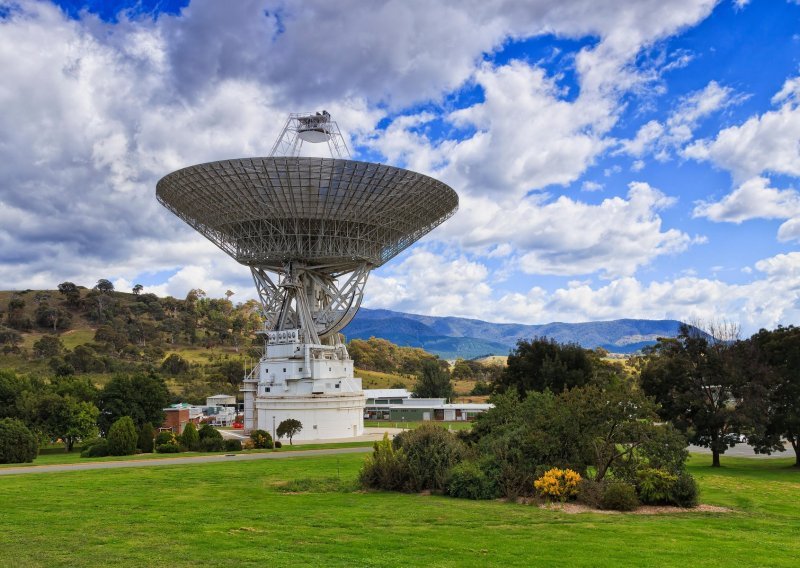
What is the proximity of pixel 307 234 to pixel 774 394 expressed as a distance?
3379 cm

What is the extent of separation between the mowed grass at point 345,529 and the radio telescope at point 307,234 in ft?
92.9

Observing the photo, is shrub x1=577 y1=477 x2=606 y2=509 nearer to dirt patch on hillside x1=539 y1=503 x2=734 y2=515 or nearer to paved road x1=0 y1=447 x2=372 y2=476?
dirt patch on hillside x1=539 y1=503 x2=734 y2=515

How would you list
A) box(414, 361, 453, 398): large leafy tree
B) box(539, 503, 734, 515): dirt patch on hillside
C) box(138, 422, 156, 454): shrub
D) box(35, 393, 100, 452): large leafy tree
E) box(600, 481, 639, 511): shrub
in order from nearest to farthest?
box(539, 503, 734, 515): dirt patch on hillside → box(600, 481, 639, 511): shrub → box(138, 422, 156, 454): shrub → box(35, 393, 100, 452): large leafy tree → box(414, 361, 453, 398): large leafy tree

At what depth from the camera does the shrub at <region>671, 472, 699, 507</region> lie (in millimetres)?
19625

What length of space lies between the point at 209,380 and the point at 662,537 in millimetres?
93118

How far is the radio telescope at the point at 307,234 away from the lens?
1922 inches

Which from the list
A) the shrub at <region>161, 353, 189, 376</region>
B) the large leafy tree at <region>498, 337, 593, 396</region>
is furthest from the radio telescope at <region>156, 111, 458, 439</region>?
the shrub at <region>161, 353, 189, 376</region>

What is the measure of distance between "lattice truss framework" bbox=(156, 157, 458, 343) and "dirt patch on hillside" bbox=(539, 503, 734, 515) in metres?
33.2

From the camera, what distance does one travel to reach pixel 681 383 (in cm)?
3728

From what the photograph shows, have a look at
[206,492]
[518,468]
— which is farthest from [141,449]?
[518,468]

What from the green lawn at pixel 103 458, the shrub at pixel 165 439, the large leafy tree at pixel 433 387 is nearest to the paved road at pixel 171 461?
the green lawn at pixel 103 458

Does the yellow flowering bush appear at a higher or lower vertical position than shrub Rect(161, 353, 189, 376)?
lower

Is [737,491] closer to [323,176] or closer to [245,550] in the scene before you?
[245,550]

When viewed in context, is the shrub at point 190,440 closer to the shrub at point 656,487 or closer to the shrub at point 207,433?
the shrub at point 207,433
